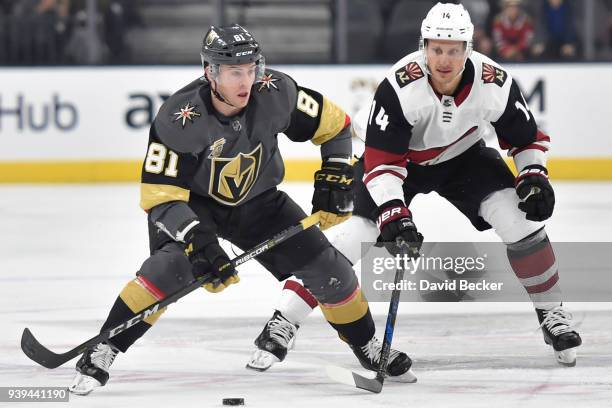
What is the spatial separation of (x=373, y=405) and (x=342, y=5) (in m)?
5.95

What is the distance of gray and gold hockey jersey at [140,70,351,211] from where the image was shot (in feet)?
11.7

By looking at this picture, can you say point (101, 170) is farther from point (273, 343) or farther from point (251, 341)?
point (273, 343)

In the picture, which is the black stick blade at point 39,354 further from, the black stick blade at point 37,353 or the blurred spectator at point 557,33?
the blurred spectator at point 557,33

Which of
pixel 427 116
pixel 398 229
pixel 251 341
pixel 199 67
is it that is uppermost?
pixel 427 116

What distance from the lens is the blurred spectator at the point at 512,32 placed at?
902 cm

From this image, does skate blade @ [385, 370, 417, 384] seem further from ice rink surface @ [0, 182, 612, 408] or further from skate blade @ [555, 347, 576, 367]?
skate blade @ [555, 347, 576, 367]

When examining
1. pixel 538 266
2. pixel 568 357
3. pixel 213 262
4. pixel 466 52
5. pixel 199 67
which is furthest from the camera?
pixel 199 67

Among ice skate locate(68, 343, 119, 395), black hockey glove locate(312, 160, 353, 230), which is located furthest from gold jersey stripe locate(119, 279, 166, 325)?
black hockey glove locate(312, 160, 353, 230)

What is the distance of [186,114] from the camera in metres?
3.58

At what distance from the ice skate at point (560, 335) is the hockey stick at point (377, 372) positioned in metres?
0.50

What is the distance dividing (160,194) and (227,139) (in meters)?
0.26

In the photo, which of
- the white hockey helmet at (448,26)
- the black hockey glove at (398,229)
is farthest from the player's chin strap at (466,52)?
the black hockey glove at (398,229)

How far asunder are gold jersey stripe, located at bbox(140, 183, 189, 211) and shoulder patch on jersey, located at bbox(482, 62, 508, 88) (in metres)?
1.02

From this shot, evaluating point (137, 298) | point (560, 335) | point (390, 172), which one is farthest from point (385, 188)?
point (137, 298)
